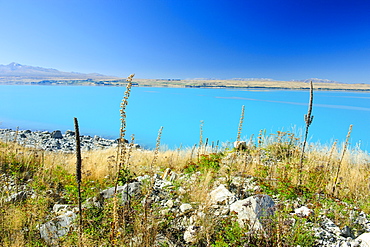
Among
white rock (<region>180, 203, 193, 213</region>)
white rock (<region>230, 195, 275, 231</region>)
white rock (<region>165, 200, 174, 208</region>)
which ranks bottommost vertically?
white rock (<region>165, 200, 174, 208</region>)

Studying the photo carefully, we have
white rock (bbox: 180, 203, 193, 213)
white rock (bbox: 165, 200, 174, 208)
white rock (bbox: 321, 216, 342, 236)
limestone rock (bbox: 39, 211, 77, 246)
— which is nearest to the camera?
limestone rock (bbox: 39, 211, 77, 246)

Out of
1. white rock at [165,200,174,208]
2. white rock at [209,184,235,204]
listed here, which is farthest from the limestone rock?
white rock at [209,184,235,204]

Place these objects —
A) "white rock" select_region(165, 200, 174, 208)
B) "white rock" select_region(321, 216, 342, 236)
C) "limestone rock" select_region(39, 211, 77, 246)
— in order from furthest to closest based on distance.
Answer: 1. "white rock" select_region(165, 200, 174, 208)
2. "white rock" select_region(321, 216, 342, 236)
3. "limestone rock" select_region(39, 211, 77, 246)

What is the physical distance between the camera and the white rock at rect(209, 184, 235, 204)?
3.74 meters

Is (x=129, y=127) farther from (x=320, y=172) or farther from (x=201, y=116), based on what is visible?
(x=320, y=172)

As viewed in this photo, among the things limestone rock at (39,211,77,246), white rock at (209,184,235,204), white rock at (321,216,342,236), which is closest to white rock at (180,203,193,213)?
white rock at (209,184,235,204)

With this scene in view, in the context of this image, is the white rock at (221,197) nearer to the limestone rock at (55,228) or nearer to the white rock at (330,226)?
the white rock at (330,226)

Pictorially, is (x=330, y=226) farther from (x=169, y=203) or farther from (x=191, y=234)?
(x=169, y=203)

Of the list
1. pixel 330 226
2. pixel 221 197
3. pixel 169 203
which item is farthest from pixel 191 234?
pixel 330 226

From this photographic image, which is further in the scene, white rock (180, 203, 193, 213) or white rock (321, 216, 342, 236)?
white rock (180, 203, 193, 213)

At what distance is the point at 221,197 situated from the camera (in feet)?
12.6

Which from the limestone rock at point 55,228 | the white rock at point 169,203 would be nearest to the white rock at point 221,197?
the white rock at point 169,203

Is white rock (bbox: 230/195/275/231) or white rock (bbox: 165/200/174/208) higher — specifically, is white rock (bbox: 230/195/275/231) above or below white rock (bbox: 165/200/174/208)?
above

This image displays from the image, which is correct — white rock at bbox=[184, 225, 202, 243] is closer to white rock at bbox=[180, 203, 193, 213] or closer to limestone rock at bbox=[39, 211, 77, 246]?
white rock at bbox=[180, 203, 193, 213]
